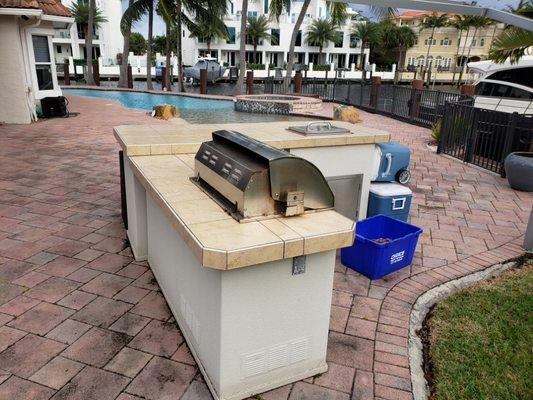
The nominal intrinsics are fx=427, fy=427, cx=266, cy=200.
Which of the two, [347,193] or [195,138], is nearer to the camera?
[195,138]

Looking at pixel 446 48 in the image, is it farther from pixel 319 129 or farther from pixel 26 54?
pixel 319 129

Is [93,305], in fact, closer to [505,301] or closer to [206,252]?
[206,252]

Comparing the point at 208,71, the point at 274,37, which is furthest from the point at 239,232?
the point at 274,37

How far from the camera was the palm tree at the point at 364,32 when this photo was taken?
58656mm

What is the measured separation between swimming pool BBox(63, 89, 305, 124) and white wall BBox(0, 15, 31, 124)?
→ 16.3ft

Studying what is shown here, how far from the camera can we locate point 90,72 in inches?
1046

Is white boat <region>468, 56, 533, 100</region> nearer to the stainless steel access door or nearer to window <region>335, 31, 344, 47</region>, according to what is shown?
the stainless steel access door

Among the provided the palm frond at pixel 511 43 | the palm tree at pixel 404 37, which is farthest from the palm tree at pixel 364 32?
the palm frond at pixel 511 43

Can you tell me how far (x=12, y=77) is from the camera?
470 inches

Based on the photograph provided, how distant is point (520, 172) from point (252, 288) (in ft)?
21.9

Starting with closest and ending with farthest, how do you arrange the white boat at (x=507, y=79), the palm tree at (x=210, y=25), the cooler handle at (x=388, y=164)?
the cooler handle at (x=388, y=164) < the white boat at (x=507, y=79) < the palm tree at (x=210, y=25)

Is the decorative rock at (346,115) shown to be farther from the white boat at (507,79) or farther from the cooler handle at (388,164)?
the cooler handle at (388,164)

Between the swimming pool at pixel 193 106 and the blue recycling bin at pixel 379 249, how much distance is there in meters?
10.7

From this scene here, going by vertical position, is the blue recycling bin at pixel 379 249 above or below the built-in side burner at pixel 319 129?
below
